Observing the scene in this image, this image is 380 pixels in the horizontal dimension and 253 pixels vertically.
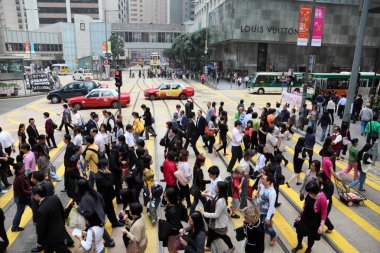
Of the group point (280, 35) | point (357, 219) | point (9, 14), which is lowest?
point (357, 219)

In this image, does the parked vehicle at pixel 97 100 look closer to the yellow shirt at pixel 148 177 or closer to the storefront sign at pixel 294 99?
the storefront sign at pixel 294 99

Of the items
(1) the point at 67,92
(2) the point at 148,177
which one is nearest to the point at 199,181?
(2) the point at 148,177

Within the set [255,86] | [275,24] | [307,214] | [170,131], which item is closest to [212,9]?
[275,24]

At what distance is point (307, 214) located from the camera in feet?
17.3

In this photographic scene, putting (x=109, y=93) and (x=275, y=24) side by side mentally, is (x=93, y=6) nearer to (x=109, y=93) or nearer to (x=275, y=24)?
(x=275, y=24)

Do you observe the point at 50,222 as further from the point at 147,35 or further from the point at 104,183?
the point at 147,35

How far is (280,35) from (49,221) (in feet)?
160

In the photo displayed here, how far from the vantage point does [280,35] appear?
47.5m

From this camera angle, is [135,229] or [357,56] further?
[357,56]

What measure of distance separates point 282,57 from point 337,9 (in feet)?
37.5

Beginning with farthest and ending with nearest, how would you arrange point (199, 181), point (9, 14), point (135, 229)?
point (9, 14), point (199, 181), point (135, 229)

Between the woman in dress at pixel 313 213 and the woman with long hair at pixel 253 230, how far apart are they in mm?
1300

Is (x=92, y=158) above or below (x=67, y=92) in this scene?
above

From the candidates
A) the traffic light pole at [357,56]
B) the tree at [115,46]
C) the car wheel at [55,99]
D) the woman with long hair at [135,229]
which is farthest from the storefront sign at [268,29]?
the woman with long hair at [135,229]
